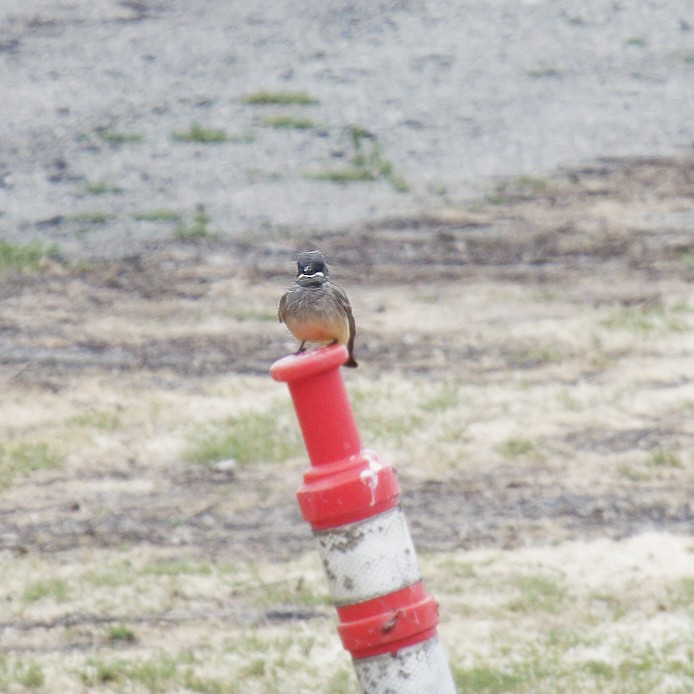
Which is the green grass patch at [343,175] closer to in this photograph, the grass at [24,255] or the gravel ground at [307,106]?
the gravel ground at [307,106]

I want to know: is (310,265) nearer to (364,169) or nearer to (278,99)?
(364,169)

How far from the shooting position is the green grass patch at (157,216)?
39.0ft

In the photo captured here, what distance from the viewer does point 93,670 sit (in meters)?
5.09

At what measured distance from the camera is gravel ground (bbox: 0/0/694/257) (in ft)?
40.1

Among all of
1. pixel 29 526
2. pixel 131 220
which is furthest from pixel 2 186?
pixel 29 526

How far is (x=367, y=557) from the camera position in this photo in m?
3.22

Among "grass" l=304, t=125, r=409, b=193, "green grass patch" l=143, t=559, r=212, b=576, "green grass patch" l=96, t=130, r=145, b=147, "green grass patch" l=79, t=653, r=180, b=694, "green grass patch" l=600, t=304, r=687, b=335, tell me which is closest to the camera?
"green grass patch" l=79, t=653, r=180, b=694

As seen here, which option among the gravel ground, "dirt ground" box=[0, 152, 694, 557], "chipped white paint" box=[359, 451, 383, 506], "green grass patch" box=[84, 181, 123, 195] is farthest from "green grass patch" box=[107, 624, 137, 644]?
"green grass patch" box=[84, 181, 123, 195]

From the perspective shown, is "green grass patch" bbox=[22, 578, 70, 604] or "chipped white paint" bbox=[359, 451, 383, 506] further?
"green grass patch" bbox=[22, 578, 70, 604]

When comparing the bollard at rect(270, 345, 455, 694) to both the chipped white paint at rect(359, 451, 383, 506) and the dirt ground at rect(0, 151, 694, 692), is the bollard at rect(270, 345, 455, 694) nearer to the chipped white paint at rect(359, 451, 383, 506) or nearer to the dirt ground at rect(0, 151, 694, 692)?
the chipped white paint at rect(359, 451, 383, 506)

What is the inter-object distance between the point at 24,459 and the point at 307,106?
22.6 ft

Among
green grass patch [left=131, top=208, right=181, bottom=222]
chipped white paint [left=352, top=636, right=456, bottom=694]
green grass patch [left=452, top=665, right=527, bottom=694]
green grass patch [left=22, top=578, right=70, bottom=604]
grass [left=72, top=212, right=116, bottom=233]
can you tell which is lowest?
green grass patch [left=452, top=665, right=527, bottom=694]

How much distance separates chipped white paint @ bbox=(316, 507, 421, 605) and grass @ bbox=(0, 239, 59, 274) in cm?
803

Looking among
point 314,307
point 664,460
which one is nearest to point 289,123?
point 664,460
